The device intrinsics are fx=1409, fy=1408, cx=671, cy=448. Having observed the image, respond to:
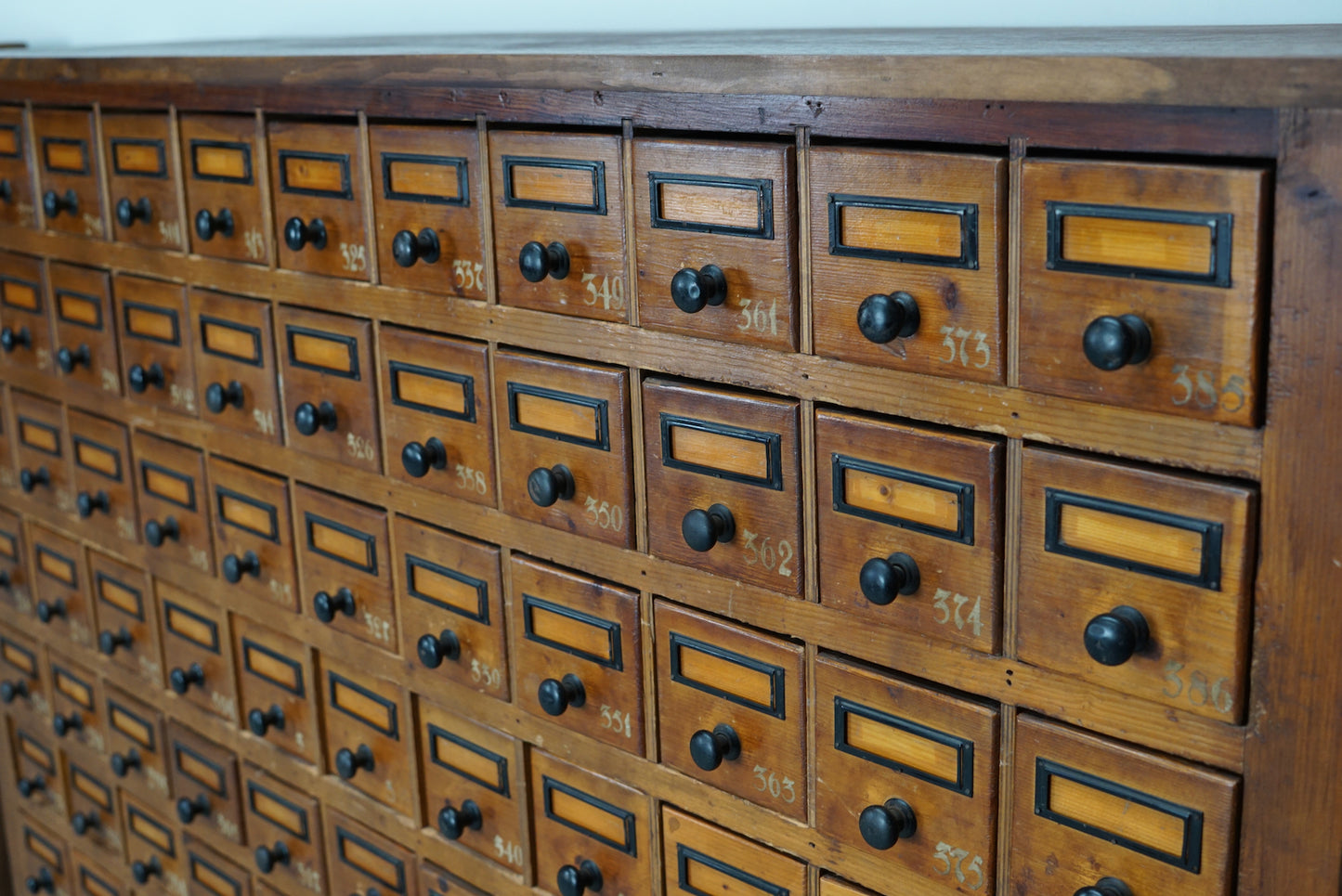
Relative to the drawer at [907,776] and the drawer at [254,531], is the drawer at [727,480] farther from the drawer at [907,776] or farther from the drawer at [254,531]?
the drawer at [254,531]

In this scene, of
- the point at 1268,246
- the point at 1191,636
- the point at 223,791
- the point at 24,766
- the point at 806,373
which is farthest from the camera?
the point at 24,766

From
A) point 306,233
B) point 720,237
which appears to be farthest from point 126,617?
point 720,237

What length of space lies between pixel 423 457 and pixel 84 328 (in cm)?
77

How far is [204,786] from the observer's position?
2051mm

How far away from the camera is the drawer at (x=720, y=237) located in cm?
115

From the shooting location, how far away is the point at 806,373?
1174mm

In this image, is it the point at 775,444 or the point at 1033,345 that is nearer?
the point at 1033,345

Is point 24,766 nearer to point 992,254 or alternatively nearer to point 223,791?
point 223,791

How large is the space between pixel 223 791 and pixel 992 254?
1467mm

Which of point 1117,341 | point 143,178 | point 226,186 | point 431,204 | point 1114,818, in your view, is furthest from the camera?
point 143,178

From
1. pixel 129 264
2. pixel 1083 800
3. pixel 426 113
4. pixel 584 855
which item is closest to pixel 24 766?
pixel 129 264

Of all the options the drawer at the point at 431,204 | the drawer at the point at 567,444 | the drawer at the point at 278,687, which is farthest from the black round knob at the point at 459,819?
the drawer at the point at 431,204

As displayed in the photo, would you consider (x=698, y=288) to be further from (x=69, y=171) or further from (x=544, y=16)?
(x=69, y=171)

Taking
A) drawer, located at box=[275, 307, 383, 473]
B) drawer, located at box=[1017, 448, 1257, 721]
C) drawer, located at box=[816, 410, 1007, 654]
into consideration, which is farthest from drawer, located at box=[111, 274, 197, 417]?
drawer, located at box=[1017, 448, 1257, 721]
